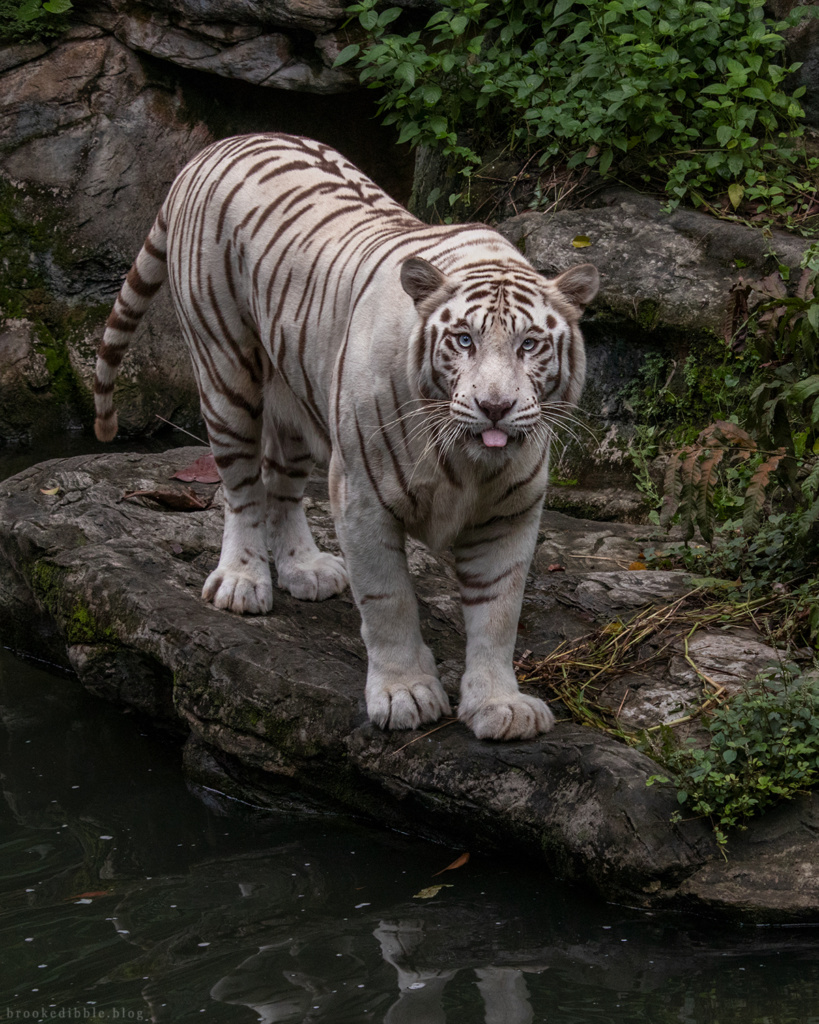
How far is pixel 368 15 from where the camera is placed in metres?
6.80

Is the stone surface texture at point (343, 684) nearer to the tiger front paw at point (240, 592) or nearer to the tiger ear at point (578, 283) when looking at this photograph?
the tiger front paw at point (240, 592)

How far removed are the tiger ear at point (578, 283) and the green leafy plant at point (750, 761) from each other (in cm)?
116

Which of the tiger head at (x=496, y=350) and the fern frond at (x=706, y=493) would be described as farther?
the fern frond at (x=706, y=493)

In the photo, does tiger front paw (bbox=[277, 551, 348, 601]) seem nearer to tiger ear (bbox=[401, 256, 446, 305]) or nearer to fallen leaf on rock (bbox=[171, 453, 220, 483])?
fallen leaf on rock (bbox=[171, 453, 220, 483])

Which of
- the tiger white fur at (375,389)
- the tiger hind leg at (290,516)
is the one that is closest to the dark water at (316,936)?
the tiger white fur at (375,389)

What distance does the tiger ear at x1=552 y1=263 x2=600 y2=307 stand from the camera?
9.79 feet

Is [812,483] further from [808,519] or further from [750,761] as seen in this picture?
[750,761]

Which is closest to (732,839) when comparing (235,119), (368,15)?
(368,15)

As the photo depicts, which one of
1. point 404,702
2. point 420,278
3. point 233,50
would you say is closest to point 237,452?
point 404,702

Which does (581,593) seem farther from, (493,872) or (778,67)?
(778,67)

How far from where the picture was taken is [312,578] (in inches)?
168

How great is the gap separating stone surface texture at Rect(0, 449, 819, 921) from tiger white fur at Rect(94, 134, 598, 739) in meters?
0.15

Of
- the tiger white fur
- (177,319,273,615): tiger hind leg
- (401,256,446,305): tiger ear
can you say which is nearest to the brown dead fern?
the tiger white fur

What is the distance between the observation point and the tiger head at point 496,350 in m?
2.76
